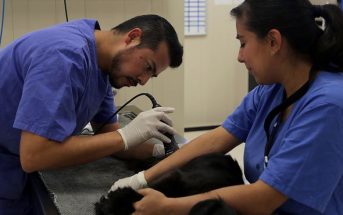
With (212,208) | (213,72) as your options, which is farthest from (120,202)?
(213,72)

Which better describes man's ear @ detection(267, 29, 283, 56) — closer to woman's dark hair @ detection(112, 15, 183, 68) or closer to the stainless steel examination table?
woman's dark hair @ detection(112, 15, 183, 68)

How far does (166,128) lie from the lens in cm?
140

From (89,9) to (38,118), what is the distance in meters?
1.31

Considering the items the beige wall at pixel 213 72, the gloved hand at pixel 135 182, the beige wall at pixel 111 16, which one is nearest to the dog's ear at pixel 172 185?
the gloved hand at pixel 135 182

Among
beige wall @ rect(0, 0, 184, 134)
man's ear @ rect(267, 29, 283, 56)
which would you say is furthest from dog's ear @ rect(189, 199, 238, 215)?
beige wall @ rect(0, 0, 184, 134)

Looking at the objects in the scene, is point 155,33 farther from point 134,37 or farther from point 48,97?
point 48,97

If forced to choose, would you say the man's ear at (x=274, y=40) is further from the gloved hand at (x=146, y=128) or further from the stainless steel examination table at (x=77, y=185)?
the stainless steel examination table at (x=77, y=185)

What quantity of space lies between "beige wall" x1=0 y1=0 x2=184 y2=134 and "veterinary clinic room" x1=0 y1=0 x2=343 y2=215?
0.83m

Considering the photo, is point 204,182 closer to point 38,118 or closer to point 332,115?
point 332,115

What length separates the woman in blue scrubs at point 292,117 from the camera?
0.93m

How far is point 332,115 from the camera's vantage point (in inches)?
36.0

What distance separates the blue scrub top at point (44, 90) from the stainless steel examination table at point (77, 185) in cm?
13

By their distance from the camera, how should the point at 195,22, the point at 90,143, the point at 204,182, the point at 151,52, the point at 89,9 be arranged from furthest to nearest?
the point at 195,22
the point at 89,9
the point at 151,52
the point at 90,143
the point at 204,182

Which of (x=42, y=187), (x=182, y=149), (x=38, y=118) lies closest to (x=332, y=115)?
(x=182, y=149)
